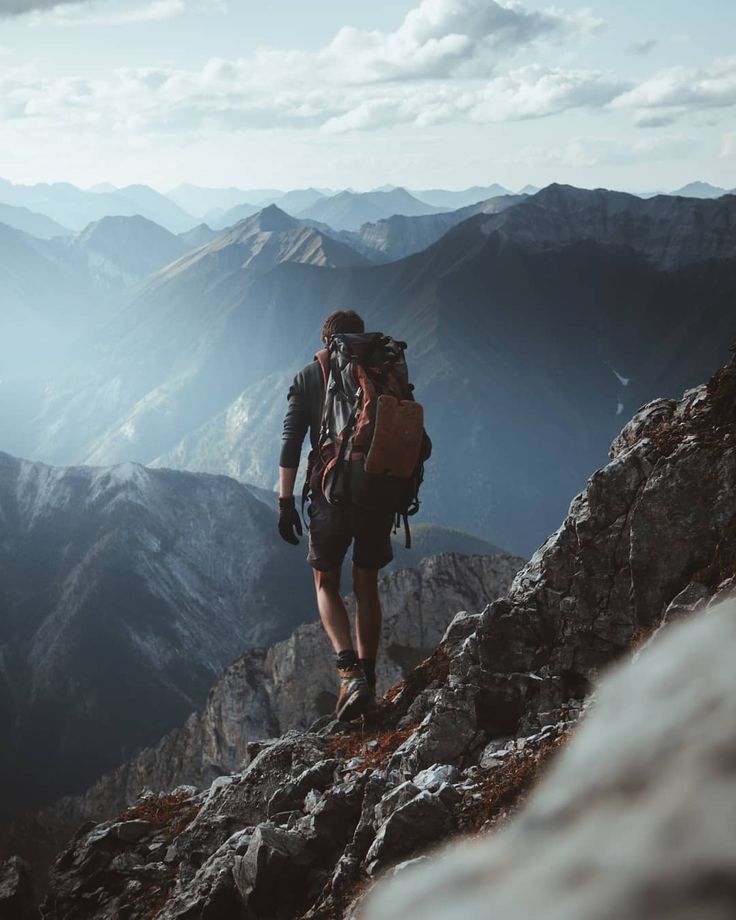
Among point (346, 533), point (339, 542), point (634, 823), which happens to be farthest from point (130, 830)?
point (634, 823)

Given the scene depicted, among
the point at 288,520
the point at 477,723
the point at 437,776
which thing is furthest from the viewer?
the point at 288,520

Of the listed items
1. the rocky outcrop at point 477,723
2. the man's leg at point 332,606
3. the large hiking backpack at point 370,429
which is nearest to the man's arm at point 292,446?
the large hiking backpack at point 370,429

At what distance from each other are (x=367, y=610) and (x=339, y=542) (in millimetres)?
906

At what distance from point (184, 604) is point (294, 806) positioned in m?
173

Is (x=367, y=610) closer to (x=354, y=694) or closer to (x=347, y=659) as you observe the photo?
(x=347, y=659)

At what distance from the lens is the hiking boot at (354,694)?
10.1 meters

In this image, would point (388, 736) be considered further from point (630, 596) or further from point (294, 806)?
point (630, 596)

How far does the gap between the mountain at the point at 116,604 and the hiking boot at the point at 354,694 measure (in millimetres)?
132448

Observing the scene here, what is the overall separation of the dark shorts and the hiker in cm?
1

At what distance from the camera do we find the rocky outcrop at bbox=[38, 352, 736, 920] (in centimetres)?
648

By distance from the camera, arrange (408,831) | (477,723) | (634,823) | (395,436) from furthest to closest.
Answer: (395,436)
(477,723)
(408,831)
(634,823)

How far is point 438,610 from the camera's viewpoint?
229 ft

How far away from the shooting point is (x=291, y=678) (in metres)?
70.9

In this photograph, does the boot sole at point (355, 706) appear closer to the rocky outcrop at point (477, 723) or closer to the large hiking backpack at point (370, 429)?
the rocky outcrop at point (477, 723)
